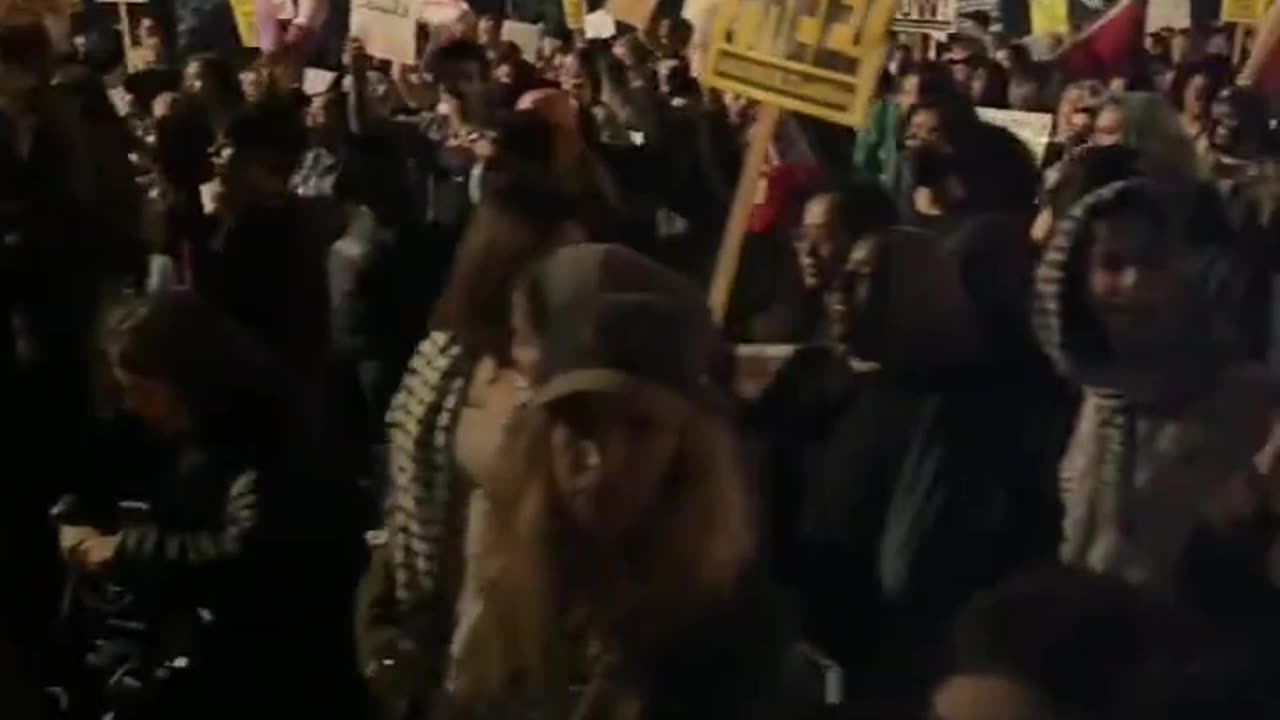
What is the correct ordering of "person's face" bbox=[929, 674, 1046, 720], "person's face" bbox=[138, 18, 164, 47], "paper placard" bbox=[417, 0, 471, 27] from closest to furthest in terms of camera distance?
"person's face" bbox=[929, 674, 1046, 720]
"person's face" bbox=[138, 18, 164, 47]
"paper placard" bbox=[417, 0, 471, 27]

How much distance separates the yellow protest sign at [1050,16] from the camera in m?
10.8

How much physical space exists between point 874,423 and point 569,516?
3.89 ft

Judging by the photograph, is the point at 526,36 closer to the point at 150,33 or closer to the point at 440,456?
the point at 150,33

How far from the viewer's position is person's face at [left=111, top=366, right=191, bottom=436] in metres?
3.44

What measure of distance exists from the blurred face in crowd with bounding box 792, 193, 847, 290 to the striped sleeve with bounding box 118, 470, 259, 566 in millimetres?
1068

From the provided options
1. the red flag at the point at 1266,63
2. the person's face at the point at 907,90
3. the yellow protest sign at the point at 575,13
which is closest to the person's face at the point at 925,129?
the person's face at the point at 907,90

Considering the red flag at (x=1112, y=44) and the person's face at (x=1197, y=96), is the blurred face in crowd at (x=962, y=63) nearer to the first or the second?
the red flag at (x=1112, y=44)

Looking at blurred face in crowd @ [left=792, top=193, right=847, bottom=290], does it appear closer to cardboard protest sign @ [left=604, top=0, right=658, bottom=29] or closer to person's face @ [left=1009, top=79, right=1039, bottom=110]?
person's face @ [left=1009, top=79, right=1039, bottom=110]

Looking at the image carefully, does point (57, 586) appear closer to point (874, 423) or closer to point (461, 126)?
point (874, 423)

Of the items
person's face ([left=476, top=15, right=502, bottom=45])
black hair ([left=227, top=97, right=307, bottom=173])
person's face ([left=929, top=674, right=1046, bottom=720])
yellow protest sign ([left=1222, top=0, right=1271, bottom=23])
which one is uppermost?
black hair ([left=227, top=97, right=307, bottom=173])

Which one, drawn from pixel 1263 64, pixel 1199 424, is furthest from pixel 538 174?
pixel 1263 64

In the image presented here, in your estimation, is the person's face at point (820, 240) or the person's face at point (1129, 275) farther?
the person's face at point (820, 240)

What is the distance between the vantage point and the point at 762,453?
364cm

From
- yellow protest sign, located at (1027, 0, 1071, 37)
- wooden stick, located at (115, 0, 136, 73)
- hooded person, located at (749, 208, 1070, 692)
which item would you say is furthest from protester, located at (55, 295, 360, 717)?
yellow protest sign, located at (1027, 0, 1071, 37)
